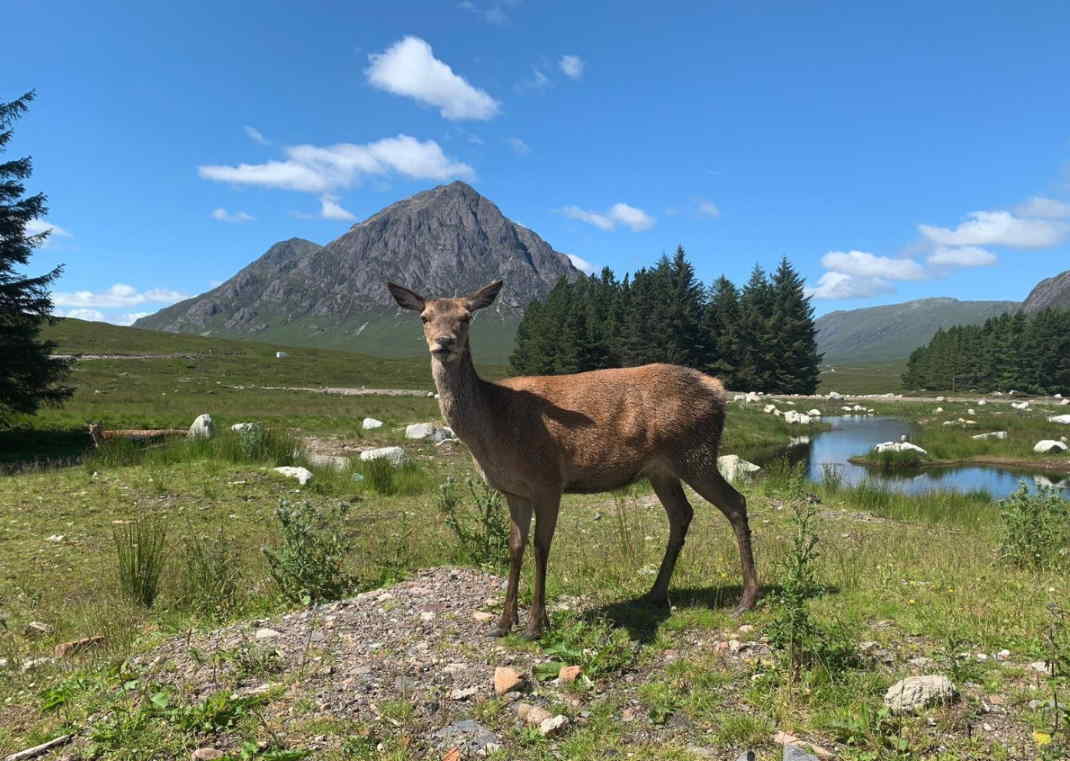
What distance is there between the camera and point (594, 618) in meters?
6.30

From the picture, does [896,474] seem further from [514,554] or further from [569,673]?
[569,673]

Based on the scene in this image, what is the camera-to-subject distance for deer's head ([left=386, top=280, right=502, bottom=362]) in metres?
5.78

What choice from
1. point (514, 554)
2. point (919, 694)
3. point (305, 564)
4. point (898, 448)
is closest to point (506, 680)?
point (514, 554)

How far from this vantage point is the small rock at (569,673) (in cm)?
495

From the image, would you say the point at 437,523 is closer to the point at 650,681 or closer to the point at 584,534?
the point at 584,534

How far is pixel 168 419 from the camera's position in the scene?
27.5m

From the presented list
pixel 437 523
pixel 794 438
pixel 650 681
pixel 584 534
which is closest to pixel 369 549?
pixel 437 523

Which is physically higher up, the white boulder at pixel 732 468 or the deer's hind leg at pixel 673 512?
the deer's hind leg at pixel 673 512

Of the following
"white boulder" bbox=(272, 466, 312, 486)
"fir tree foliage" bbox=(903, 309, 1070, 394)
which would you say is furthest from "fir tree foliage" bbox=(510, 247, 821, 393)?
"white boulder" bbox=(272, 466, 312, 486)

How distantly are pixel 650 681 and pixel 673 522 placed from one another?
7.54 feet

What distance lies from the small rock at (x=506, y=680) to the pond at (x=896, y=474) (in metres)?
16.4

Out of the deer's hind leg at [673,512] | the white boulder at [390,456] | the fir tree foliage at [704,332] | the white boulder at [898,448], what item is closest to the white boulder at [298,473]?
the white boulder at [390,456]

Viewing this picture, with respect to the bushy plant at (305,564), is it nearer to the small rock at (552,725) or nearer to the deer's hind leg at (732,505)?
the small rock at (552,725)

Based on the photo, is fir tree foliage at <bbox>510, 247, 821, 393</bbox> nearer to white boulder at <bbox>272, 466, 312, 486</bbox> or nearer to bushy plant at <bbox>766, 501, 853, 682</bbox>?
white boulder at <bbox>272, 466, 312, 486</bbox>
